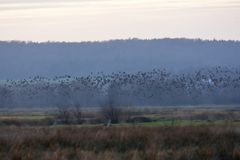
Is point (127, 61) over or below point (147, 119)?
over

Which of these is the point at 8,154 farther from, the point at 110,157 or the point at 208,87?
the point at 208,87

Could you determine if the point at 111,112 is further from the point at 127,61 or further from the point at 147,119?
the point at 127,61

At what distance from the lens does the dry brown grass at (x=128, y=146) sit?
1799cm

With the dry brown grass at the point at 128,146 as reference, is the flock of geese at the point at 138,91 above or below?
below

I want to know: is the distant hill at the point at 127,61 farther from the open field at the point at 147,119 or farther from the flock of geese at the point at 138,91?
the open field at the point at 147,119

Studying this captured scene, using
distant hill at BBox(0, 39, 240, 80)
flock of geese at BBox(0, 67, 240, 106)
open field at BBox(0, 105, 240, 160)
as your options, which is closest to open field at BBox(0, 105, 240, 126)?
open field at BBox(0, 105, 240, 160)

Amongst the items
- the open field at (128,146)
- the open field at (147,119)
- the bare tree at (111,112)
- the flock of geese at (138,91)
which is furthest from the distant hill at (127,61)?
the open field at (128,146)

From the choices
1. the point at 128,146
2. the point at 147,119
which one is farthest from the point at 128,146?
the point at 147,119

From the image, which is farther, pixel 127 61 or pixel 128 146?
pixel 127 61

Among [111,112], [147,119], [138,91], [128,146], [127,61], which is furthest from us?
[127,61]

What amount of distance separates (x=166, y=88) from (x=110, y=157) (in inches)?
4952

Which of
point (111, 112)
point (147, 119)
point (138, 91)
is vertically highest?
point (111, 112)

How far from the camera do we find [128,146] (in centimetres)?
2159

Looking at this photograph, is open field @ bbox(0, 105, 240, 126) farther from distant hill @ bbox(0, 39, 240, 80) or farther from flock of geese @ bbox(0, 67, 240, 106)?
distant hill @ bbox(0, 39, 240, 80)
